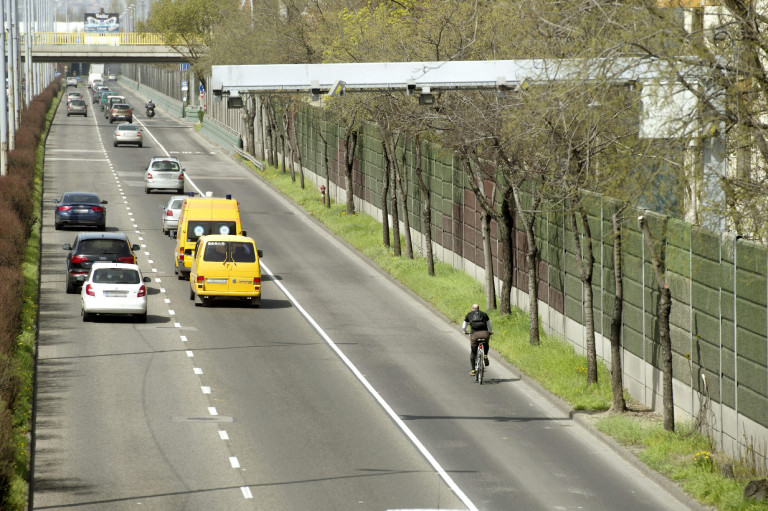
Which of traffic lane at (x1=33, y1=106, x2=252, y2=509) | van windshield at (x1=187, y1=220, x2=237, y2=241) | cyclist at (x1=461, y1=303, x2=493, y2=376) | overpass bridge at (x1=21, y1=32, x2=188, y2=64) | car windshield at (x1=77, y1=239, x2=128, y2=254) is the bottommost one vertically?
traffic lane at (x1=33, y1=106, x2=252, y2=509)

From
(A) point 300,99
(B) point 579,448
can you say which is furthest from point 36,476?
(A) point 300,99

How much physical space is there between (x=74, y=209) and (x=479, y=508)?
33041 millimetres

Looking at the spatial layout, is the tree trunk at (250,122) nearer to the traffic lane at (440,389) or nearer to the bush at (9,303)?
the traffic lane at (440,389)

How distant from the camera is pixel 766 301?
62.0 feet

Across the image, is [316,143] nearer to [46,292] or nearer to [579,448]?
[46,292]

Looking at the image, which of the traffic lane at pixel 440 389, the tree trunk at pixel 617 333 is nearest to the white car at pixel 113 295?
the traffic lane at pixel 440 389

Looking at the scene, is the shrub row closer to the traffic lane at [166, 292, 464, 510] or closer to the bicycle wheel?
the traffic lane at [166, 292, 464, 510]

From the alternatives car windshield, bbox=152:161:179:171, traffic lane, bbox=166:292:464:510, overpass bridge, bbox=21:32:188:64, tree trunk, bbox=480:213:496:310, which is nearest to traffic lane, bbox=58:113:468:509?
traffic lane, bbox=166:292:464:510

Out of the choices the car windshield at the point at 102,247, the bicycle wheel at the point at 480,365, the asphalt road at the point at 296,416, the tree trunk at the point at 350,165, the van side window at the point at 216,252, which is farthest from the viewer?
the tree trunk at the point at 350,165

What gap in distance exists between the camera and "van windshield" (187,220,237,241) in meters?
37.8

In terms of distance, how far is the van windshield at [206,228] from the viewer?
37.8 m

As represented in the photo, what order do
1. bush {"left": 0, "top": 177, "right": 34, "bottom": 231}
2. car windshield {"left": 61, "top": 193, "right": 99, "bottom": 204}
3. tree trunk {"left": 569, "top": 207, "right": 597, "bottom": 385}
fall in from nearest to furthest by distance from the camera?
tree trunk {"left": 569, "top": 207, "right": 597, "bottom": 385} < bush {"left": 0, "top": 177, "right": 34, "bottom": 231} < car windshield {"left": 61, "top": 193, "right": 99, "bottom": 204}

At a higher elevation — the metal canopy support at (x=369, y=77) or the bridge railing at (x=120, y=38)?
the bridge railing at (x=120, y=38)

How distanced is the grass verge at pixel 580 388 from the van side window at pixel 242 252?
515cm
